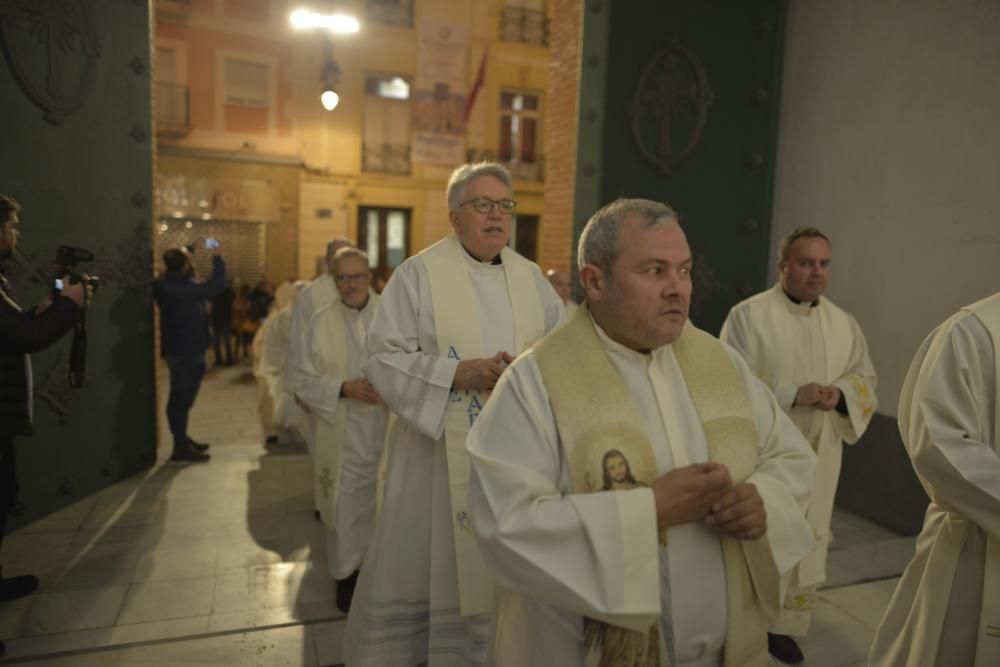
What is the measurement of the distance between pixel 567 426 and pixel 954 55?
15.1 feet

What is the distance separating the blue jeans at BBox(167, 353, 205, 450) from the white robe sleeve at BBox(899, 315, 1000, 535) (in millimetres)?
5988

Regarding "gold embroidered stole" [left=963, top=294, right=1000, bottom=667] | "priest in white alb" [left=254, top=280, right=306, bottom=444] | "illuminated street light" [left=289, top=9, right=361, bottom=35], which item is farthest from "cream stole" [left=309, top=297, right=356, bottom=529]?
"illuminated street light" [left=289, top=9, right=361, bottom=35]

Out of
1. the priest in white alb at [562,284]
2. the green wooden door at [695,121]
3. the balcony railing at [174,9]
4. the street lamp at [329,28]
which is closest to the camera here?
the priest in white alb at [562,284]

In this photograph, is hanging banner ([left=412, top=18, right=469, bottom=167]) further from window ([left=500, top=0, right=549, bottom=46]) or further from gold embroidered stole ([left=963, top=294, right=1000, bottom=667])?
gold embroidered stole ([left=963, top=294, right=1000, bottom=667])

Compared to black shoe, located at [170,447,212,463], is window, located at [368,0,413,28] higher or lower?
higher

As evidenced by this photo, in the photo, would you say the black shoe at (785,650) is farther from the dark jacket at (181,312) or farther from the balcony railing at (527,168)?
the balcony railing at (527,168)

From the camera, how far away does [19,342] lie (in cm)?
323

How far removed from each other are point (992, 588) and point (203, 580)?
150 inches

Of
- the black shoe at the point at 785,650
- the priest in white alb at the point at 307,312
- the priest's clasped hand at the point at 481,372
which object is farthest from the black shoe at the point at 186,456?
the black shoe at the point at 785,650

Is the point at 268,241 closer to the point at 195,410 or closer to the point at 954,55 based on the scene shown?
the point at 195,410

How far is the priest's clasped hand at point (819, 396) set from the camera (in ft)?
11.1

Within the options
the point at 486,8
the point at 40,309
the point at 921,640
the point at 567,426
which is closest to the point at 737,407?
the point at 567,426

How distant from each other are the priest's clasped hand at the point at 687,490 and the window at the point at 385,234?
17784mm

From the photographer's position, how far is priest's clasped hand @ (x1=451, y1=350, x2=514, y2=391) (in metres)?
2.70
